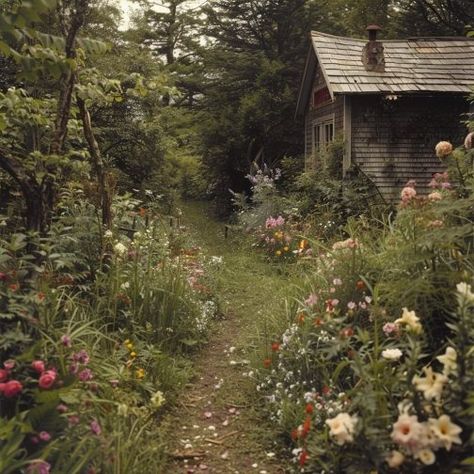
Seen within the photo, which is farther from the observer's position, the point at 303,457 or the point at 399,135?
the point at 399,135

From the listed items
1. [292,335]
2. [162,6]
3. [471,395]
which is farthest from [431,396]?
[162,6]

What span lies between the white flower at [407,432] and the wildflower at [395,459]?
69 mm

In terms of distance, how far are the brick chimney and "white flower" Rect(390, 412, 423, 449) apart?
11.1m

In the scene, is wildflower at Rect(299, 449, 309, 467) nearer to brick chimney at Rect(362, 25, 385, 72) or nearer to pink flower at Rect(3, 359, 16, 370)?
pink flower at Rect(3, 359, 16, 370)

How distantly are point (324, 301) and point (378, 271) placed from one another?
1.66 feet

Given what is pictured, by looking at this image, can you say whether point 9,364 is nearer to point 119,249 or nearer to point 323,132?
point 119,249

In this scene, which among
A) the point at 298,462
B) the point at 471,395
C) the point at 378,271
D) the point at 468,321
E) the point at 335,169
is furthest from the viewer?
the point at 335,169

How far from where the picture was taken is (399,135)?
12234 millimetres

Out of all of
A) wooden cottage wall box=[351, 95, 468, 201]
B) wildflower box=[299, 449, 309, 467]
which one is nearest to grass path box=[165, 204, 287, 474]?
wildflower box=[299, 449, 309, 467]

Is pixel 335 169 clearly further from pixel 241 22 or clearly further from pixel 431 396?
pixel 431 396

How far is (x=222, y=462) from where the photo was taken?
3.37 m

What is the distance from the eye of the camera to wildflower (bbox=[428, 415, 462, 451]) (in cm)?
226

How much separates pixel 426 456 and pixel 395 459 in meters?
0.13

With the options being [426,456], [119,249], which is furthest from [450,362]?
[119,249]
